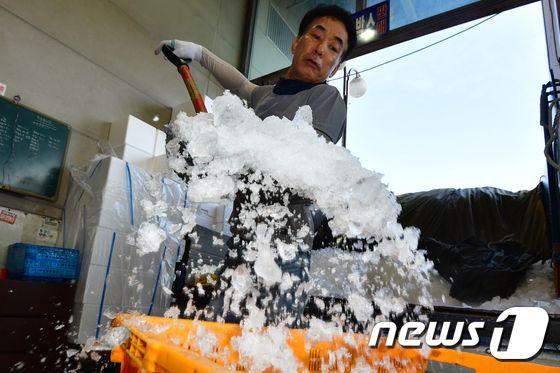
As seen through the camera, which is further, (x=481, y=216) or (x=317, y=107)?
(x=481, y=216)

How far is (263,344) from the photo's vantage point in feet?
2.85

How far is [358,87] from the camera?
125 inches

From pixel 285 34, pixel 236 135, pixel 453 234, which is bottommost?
pixel 453 234

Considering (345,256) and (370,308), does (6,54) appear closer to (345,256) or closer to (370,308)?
(345,256)

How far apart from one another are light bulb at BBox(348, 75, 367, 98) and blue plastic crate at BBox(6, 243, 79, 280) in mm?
2436

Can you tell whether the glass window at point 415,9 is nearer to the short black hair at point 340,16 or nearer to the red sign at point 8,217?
the short black hair at point 340,16

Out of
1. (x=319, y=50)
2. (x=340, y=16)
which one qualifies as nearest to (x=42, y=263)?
(x=319, y=50)

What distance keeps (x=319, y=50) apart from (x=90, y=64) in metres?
2.33

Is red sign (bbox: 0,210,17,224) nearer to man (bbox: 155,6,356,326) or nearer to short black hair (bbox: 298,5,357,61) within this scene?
man (bbox: 155,6,356,326)

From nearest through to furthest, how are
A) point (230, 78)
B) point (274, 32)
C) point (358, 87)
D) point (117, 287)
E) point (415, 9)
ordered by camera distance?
point (230, 78) → point (117, 287) → point (358, 87) → point (415, 9) → point (274, 32)

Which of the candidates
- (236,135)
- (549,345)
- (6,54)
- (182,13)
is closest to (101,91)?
(6,54)

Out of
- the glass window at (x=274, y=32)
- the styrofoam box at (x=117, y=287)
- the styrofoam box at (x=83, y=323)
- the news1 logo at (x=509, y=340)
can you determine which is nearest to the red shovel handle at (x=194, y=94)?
the news1 logo at (x=509, y=340)

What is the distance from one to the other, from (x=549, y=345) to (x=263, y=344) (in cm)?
127

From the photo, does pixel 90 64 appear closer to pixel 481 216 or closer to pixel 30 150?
pixel 30 150
